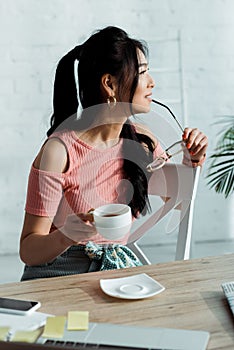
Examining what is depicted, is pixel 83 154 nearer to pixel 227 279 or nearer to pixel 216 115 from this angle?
pixel 227 279

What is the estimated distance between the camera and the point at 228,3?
3721mm

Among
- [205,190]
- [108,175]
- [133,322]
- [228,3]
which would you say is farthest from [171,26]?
[133,322]

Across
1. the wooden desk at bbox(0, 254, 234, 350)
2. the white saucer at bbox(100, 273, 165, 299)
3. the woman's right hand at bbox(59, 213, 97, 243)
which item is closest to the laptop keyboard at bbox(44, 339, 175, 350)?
the wooden desk at bbox(0, 254, 234, 350)

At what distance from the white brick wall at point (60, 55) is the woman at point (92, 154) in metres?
Result: 1.66

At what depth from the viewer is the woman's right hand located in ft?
4.91

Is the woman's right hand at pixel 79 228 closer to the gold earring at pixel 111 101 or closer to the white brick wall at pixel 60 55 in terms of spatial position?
the gold earring at pixel 111 101

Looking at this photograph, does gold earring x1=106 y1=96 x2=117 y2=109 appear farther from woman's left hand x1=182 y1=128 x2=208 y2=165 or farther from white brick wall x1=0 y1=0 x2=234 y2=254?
white brick wall x1=0 y1=0 x2=234 y2=254

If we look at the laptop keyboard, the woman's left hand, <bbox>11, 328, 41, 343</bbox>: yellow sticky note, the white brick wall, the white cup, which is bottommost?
the laptop keyboard

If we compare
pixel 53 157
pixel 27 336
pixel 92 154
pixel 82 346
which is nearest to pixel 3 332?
pixel 27 336

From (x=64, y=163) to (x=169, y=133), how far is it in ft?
6.41

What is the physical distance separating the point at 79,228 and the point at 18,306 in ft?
0.81

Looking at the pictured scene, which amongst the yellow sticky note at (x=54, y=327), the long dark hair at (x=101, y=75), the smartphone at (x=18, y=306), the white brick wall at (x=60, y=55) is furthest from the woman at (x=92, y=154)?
the white brick wall at (x=60, y=55)

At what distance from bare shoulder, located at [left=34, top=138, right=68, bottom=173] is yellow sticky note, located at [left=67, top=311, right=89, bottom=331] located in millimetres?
587

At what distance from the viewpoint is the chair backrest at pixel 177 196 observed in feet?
5.99
